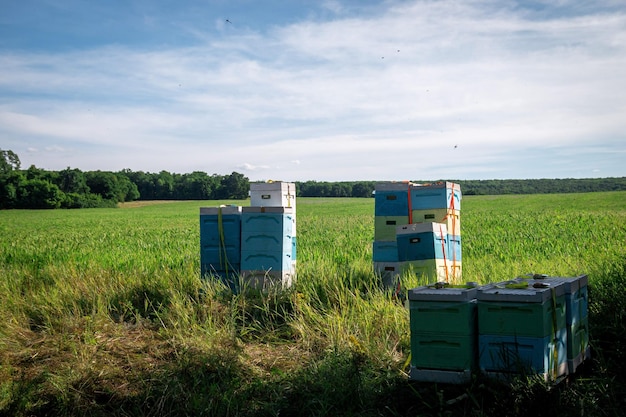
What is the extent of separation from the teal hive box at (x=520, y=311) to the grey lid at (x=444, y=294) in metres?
0.09

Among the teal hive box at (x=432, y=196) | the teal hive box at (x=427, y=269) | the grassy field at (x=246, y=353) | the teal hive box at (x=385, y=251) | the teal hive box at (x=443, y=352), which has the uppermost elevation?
the teal hive box at (x=432, y=196)

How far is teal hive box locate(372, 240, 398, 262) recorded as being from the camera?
8.95 m

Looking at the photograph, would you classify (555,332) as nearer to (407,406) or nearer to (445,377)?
(445,377)

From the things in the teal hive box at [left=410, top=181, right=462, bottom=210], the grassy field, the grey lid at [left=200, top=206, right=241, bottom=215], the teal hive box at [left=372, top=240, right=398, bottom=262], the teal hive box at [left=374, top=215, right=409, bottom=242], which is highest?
the teal hive box at [left=410, top=181, right=462, bottom=210]

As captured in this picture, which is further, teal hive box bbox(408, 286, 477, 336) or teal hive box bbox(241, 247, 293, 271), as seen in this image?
teal hive box bbox(241, 247, 293, 271)

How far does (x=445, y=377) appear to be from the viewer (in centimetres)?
491

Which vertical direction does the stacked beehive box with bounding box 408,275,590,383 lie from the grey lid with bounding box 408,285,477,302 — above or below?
below

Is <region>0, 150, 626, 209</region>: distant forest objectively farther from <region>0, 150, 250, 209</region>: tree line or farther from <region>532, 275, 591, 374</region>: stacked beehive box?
<region>532, 275, 591, 374</region>: stacked beehive box

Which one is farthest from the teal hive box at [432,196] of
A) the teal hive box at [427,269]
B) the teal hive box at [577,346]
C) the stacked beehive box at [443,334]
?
the stacked beehive box at [443,334]

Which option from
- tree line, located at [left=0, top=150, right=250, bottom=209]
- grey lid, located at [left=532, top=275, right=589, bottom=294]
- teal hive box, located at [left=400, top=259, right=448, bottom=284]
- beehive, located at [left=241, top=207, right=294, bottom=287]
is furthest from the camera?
tree line, located at [left=0, top=150, right=250, bottom=209]

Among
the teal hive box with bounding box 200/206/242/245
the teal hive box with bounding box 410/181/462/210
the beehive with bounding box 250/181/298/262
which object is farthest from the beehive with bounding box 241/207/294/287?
the teal hive box with bounding box 410/181/462/210

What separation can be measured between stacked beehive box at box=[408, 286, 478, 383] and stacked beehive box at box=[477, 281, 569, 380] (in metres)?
0.11

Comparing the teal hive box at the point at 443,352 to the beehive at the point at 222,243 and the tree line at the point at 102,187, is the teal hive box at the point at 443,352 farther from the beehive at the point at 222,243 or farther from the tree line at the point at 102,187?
the tree line at the point at 102,187

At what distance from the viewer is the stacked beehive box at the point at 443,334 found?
4.85 m
